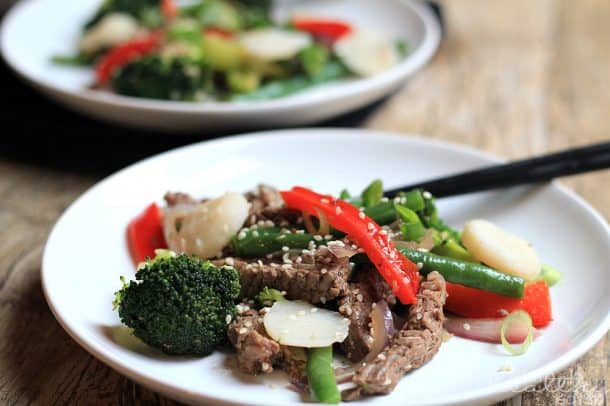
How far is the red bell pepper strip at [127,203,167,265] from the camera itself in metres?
2.69

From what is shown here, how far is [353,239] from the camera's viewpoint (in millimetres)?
2393

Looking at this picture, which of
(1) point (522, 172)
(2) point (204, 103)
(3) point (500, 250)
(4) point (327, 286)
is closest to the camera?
(4) point (327, 286)

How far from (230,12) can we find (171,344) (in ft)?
10.4

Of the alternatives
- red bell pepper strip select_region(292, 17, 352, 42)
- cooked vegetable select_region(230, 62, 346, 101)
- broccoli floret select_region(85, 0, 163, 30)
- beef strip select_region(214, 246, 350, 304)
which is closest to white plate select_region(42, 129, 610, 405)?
beef strip select_region(214, 246, 350, 304)

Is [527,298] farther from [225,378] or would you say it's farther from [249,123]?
[249,123]

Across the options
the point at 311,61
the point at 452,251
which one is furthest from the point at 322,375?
the point at 311,61

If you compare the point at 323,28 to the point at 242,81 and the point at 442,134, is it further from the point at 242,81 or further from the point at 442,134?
the point at 442,134

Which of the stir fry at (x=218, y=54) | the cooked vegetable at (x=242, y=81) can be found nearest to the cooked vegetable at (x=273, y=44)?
the stir fry at (x=218, y=54)

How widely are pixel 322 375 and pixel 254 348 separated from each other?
0.63ft

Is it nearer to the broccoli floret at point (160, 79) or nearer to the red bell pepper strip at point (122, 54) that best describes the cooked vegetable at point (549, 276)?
the broccoli floret at point (160, 79)

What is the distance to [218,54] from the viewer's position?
14.1 feet

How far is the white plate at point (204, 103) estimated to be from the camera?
3.56m

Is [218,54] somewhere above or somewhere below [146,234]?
below

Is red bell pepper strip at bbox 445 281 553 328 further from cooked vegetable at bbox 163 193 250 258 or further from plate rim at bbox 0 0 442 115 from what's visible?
plate rim at bbox 0 0 442 115
